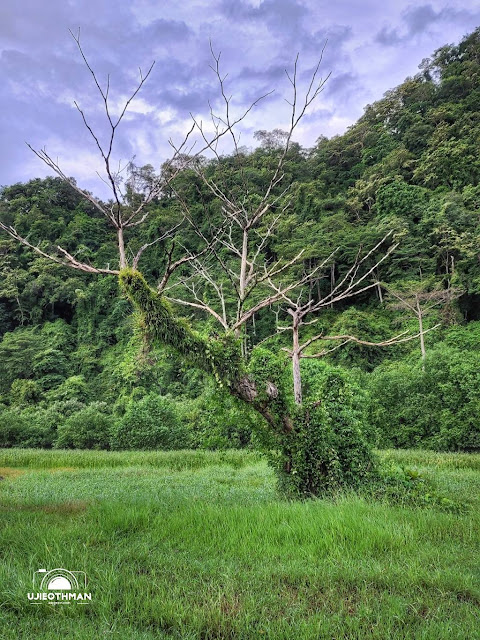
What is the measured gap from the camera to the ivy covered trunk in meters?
5.01

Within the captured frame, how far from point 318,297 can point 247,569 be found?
3146 cm

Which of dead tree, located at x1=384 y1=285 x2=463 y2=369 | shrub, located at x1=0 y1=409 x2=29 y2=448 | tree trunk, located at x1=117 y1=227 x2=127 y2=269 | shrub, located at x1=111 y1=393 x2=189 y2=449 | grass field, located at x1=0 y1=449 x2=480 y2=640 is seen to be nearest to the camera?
grass field, located at x1=0 y1=449 x2=480 y2=640

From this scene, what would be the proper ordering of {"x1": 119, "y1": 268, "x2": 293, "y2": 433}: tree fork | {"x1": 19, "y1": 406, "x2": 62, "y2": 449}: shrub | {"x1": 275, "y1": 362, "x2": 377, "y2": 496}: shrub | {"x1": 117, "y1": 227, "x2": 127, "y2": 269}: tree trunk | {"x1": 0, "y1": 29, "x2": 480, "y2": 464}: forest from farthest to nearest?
{"x1": 19, "y1": 406, "x2": 62, "y2": 449}: shrub, {"x1": 0, "y1": 29, "x2": 480, "y2": 464}: forest, {"x1": 275, "y1": 362, "x2": 377, "y2": 496}: shrub, {"x1": 119, "y1": 268, "x2": 293, "y2": 433}: tree fork, {"x1": 117, "y1": 227, "x2": 127, "y2": 269}: tree trunk

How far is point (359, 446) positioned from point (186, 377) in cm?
2514

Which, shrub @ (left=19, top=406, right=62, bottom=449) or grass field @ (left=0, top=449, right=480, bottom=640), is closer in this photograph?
grass field @ (left=0, top=449, right=480, bottom=640)

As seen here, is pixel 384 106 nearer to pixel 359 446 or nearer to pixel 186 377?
pixel 186 377

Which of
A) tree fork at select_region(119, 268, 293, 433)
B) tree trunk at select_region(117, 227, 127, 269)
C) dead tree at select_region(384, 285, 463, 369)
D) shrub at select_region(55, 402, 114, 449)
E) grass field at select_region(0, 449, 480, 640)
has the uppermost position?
dead tree at select_region(384, 285, 463, 369)

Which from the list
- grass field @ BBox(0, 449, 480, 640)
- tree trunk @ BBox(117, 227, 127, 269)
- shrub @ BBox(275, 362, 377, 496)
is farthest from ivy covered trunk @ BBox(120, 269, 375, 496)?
grass field @ BBox(0, 449, 480, 640)

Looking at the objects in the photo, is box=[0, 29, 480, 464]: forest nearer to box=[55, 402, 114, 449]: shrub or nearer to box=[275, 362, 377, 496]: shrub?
box=[55, 402, 114, 449]: shrub

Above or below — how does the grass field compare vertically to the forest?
below

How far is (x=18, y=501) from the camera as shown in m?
5.71

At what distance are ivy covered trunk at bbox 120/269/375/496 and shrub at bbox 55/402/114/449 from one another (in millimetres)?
16335

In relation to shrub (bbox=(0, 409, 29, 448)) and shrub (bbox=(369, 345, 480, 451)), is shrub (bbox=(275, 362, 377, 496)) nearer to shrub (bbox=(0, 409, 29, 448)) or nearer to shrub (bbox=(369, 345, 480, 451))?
shrub (bbox=(369, 345, 480, 451))

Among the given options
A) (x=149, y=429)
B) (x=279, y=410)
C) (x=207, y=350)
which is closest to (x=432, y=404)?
(x=149, y=429)
